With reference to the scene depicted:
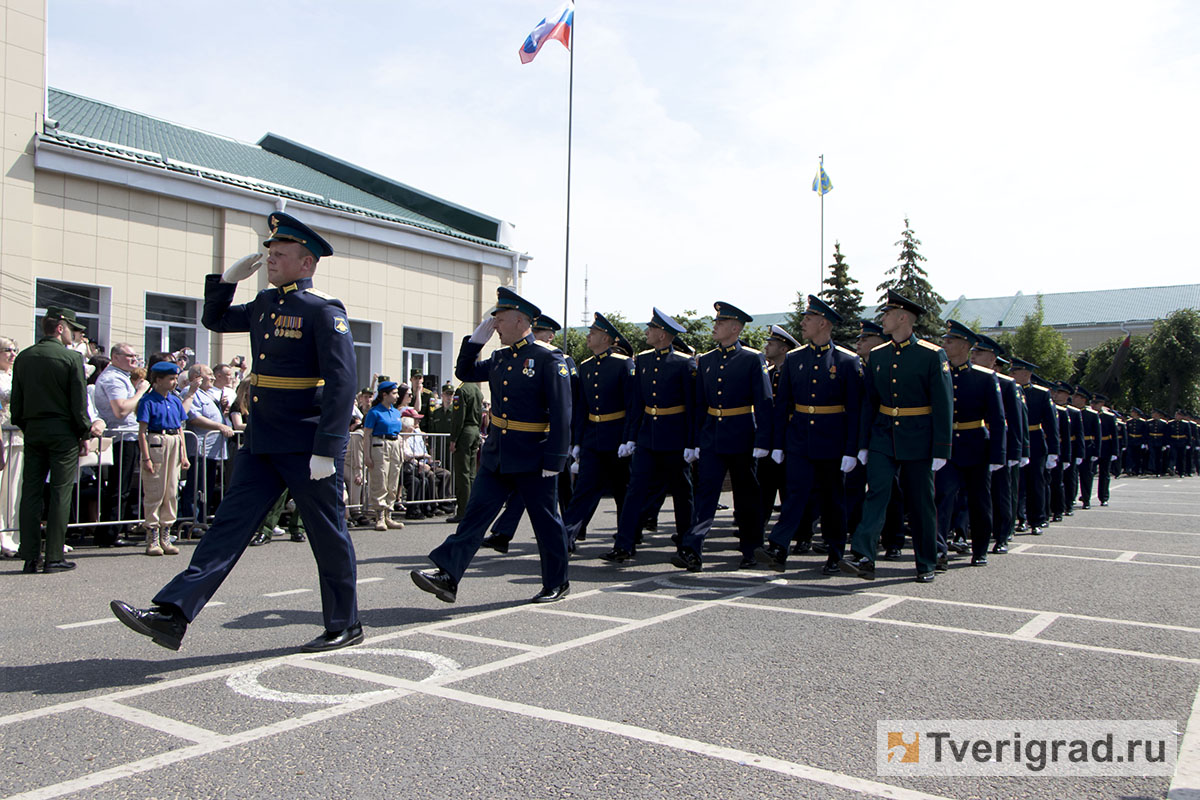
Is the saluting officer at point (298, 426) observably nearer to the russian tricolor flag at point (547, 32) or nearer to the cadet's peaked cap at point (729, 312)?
the cadet's peaked cap at point (729, 312)

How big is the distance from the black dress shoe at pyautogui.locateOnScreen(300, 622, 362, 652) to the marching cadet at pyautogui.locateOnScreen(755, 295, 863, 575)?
3.93 meters

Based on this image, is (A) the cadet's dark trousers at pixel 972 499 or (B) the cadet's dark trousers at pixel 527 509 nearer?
(B) the cadet's dark trousers at pixel 527 509

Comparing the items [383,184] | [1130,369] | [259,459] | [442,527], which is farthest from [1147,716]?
[1130,369]

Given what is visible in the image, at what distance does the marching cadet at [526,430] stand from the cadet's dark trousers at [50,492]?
3.53 m

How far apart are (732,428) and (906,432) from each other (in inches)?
56.5

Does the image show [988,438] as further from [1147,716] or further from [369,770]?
[369,770]

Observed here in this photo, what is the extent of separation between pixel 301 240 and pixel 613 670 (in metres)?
2.78

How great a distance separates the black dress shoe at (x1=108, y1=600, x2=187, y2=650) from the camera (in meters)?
4.58

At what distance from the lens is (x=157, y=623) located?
465cm

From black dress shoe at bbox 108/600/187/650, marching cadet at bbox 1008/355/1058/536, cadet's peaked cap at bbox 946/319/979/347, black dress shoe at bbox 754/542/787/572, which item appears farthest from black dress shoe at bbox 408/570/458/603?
marching cadet at bbox 1008/355/1058/536

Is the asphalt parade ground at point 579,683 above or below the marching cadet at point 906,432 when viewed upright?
below

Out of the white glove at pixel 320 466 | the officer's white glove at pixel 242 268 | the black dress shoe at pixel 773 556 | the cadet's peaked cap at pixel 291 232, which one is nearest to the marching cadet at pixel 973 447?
the black dress shoe at pixel 773 556

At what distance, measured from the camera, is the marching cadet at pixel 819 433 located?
318 inches

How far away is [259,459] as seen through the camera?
516 centimetres
